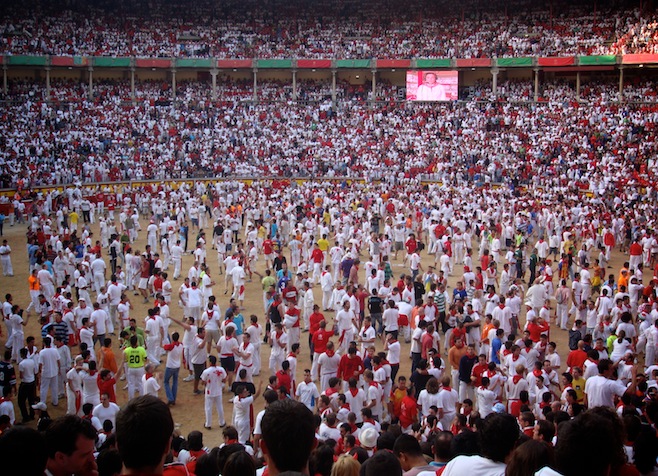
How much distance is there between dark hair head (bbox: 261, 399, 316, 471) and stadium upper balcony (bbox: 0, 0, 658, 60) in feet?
146

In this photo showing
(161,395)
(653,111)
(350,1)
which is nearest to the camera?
(161,395)

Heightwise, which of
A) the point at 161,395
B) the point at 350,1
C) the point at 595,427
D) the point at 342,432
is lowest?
the point at 161,395

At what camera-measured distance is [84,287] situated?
1661 cm

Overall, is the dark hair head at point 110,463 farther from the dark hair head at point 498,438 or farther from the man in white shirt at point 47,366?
the man in white shirt at point 47,366

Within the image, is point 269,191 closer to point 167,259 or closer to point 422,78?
point 167,259

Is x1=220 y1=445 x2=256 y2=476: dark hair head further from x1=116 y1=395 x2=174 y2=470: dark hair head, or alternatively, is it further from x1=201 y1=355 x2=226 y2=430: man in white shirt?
x1=201 y1=355 x2=226 y2=430: man in white shirt

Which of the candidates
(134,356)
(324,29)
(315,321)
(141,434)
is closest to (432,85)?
(324,29)

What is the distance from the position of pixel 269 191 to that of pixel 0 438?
29.1 meters

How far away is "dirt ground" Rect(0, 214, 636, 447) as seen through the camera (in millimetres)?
12031

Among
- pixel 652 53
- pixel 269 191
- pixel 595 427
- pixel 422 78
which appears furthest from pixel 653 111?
pixel 595 427

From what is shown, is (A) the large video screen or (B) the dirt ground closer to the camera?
(B) the dirt ground

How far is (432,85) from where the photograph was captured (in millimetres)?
47344

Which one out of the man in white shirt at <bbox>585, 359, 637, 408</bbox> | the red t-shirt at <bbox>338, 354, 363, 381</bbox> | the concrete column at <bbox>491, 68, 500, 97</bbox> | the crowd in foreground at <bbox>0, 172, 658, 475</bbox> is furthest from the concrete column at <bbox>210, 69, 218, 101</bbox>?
the man in white shirt at <bbox>585, 359, 637, 408</bbox>

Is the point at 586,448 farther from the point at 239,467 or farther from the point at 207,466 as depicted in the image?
the point at 207,466
